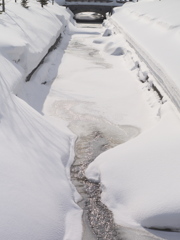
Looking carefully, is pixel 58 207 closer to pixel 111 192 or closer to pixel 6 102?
pixel 111 192

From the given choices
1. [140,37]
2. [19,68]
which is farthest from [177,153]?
[140,37]

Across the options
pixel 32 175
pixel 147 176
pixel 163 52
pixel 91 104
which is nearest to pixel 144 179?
pixel 147 176

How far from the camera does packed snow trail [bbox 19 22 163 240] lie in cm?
543

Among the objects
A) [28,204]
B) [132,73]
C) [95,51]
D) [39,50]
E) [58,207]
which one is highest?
[28,204]

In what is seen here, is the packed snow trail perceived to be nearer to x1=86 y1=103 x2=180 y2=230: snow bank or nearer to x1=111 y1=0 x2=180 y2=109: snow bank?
x1=86 y1=103 x2=180 y2=230: snow bank

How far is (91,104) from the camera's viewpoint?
7.83 metres

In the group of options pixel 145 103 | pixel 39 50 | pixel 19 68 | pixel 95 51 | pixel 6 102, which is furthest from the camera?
pixel 95 51

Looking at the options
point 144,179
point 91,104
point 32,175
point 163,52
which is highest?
point 32,175

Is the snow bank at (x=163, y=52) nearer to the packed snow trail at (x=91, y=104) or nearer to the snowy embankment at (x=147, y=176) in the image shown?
the snowy embankment at (x=147, y=176)

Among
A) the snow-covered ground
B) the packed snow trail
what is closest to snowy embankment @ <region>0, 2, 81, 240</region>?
the snow-covered ground

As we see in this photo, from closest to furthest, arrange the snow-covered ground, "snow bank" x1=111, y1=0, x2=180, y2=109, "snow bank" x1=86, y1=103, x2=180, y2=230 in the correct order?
the snow-covered ground
"snow bank" x1=86, y1=103, x2=180, y2=230
"snow bank" x1=111, y1=0, x2=180, y2=109

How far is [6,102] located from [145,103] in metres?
3.96

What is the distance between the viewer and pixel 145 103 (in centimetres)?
795

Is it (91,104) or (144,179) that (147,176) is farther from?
(91,104)
